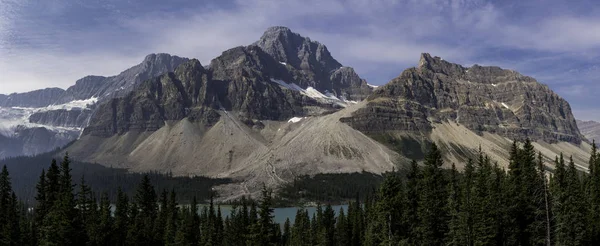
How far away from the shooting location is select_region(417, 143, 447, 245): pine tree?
199 ft

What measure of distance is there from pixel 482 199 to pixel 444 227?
6299 millimetres

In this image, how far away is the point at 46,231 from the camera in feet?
208

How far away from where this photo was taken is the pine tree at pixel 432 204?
60.7 m

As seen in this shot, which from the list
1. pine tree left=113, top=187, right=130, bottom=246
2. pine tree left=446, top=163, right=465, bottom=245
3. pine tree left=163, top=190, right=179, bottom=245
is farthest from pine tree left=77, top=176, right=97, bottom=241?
pine tree left=446, top=163, right=465, bottom=245

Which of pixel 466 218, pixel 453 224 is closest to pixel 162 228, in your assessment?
pixel 453 224

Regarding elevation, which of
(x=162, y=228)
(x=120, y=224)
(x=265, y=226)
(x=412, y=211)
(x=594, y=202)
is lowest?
(x=162, y=228)

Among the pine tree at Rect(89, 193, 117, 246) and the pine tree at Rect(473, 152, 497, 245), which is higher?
the pine tree at Rect(473, 152, 497, 245)

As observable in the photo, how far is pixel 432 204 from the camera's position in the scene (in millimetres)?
61438

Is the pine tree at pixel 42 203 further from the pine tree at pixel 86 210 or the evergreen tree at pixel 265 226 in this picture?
the evergreen tree at pixel 265 226

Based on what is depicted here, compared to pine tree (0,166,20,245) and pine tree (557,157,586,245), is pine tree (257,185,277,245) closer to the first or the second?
pine tree (557,157,586,245)

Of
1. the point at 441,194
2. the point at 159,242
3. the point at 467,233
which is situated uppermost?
the point at 441,194

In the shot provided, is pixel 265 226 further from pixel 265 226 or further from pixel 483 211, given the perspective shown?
pixel 483 211

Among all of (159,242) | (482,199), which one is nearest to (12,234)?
(159,242)

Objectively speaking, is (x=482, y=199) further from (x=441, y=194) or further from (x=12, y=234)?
(x=12, y=234)
